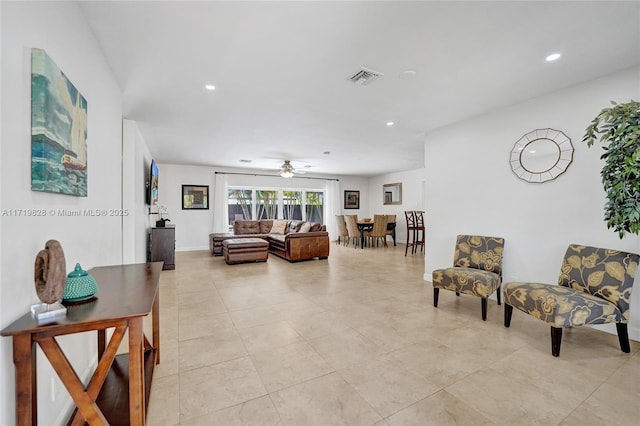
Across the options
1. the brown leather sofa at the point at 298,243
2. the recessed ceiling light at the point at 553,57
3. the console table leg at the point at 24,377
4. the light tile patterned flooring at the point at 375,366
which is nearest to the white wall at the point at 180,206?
the brown leather sofa at the point at 298,243

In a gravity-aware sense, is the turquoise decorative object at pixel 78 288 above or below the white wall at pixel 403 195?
below

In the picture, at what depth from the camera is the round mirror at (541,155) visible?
291 centimetres

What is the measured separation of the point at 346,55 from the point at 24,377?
104 inches

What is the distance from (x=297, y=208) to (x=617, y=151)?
8.02m

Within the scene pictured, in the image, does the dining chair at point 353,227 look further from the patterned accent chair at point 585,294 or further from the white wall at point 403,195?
the patterned accent chair at point 585,294

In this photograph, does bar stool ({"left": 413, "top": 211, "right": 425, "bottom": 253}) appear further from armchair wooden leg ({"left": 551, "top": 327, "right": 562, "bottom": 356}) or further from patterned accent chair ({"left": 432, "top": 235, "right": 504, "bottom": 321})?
armchair wooden leg ({"left": 551, "top": 327, "right": 562, "bottom": 356})

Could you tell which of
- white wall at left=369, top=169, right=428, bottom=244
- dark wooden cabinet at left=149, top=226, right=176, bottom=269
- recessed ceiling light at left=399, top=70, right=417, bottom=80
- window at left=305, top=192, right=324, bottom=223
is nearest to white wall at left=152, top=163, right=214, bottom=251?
dark wooden cabinet at left=149, top=226, right=176, bottom=269

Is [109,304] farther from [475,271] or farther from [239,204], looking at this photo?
[239,204]

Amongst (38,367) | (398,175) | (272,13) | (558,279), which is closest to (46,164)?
(38,367)

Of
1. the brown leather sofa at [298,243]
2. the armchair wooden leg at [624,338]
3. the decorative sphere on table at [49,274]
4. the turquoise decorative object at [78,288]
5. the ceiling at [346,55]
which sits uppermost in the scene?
the ceiling at [346,55]

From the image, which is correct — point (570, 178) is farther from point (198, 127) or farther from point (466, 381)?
point (198, 127)

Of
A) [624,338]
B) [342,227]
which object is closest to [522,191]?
[624,338]

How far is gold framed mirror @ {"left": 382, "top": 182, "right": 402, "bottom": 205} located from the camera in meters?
9.27

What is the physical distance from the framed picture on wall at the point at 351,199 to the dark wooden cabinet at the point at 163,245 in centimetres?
632
